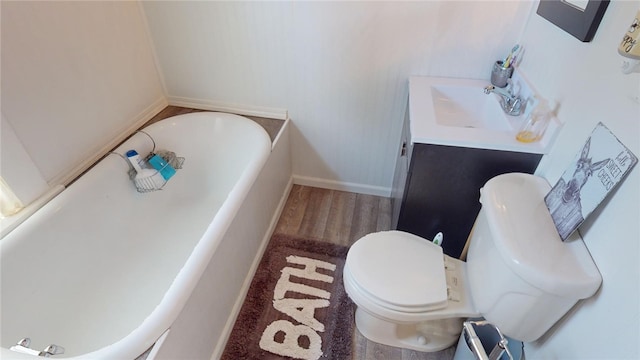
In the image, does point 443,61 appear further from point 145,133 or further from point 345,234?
point 145,133

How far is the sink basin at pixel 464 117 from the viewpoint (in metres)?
1.25

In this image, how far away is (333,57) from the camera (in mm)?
1725

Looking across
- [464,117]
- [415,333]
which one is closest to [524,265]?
[415,333]

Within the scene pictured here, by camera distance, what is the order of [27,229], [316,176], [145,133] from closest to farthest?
[27,229], [145,133], [316,176]

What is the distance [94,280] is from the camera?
1410 millimetres

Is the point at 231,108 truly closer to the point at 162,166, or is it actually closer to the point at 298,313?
the point at 162,166

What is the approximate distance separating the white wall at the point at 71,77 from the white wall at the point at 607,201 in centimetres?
188

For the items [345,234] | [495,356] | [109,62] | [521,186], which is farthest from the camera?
[345,234]

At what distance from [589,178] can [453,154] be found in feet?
1.53

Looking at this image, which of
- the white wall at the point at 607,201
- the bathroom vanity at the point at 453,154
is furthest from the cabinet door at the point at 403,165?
the white wall at the point at 607,201

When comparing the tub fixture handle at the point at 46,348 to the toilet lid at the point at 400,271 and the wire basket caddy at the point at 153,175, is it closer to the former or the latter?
the wire basket caddy at the point at 153,175

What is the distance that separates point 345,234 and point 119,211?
1.16m

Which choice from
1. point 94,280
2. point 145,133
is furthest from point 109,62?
point 94,280

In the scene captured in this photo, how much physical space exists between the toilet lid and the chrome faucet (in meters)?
0.67
